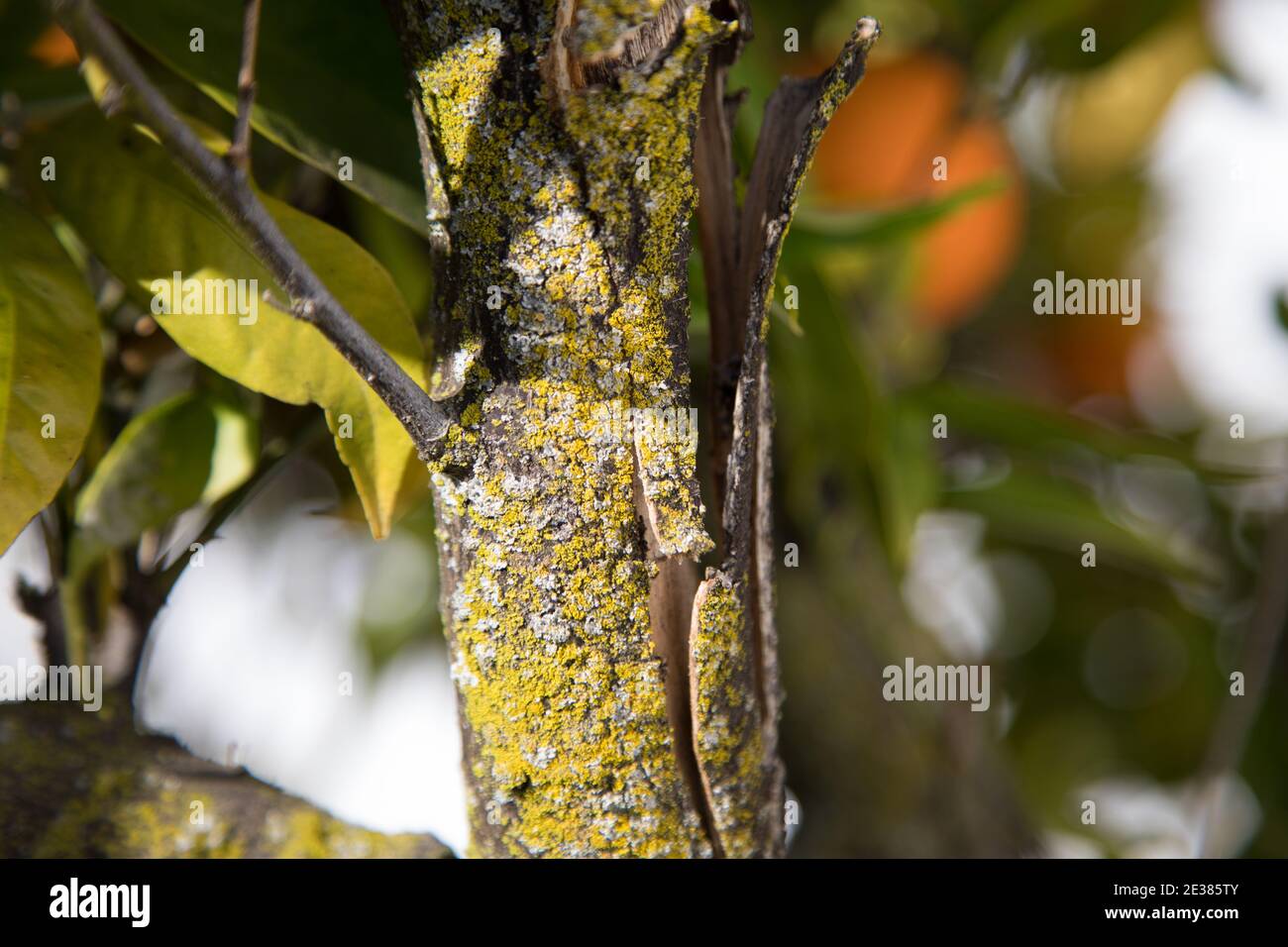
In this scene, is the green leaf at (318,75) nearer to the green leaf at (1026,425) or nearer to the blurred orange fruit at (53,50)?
the blurred orange fruit at (53,50)

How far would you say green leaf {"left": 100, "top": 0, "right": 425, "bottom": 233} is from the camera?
1.15 feet

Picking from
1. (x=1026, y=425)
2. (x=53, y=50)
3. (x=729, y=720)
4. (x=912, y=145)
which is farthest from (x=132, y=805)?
(x=912, y=145)

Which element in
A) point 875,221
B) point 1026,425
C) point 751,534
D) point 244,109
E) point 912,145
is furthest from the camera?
point 912,145

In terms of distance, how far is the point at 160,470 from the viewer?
1.31 ft

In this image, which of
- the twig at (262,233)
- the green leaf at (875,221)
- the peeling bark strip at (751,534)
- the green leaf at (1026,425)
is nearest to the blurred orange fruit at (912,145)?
the green leaf at (1026,425)

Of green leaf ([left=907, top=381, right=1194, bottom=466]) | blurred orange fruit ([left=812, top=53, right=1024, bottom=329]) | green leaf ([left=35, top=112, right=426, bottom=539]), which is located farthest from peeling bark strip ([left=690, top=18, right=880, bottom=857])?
blurred orange fruit ([left=812, top=53, right=1024, bottom=329])

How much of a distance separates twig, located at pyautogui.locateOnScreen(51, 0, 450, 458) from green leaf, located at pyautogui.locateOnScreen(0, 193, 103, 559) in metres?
0.11

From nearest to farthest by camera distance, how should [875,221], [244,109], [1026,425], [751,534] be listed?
[244,109] → [751,534] → [875,221] → [1026,425]

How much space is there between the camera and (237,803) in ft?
1.30

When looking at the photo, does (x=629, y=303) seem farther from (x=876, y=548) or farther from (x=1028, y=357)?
(x=1028, y=357)

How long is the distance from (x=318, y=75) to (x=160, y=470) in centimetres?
17

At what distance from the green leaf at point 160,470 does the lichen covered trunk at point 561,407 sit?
0.15 metres

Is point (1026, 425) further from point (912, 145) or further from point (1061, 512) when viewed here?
point (912, 145)

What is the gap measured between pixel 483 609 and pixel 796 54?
0.64 metres
